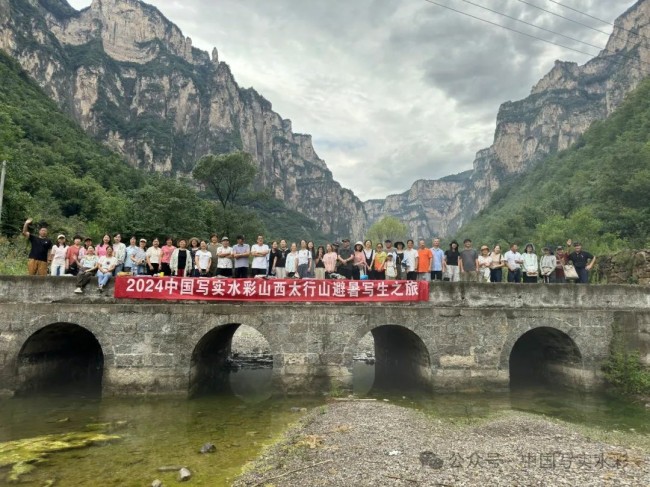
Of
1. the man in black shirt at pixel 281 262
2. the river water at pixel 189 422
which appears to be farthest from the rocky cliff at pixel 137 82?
the river water at pixel 189 422

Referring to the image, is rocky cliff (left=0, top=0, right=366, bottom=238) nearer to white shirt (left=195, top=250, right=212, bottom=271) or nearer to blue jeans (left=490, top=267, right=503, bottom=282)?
white shirt (left=195, top=250, right=212, bottom=271)

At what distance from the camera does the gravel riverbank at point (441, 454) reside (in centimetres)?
686

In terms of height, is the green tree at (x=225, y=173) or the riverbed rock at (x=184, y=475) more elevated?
the green tree at (x=225, y=173)

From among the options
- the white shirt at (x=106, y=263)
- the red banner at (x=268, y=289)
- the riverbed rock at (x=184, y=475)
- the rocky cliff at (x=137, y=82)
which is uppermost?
the rocky cliff at (x=137, y=82)

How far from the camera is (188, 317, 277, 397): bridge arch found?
43.0ft

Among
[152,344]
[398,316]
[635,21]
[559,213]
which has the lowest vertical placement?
[152,344]

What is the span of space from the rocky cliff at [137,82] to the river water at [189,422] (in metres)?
104

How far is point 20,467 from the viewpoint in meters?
7.79

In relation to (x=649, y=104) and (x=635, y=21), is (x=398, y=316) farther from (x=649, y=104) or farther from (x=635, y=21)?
(x=635, y=21)

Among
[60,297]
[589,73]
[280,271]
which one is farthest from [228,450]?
[589,73]

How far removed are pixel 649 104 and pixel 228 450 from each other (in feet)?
266

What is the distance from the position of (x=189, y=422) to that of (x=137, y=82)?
147458 mm

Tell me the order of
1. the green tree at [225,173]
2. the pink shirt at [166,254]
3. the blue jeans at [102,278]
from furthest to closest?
the green tree at [225,173] < the pink shirt at [166,254] < the blue jeans at [102,278]

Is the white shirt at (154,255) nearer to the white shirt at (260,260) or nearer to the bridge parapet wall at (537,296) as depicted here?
the white shirt at (260,260)
